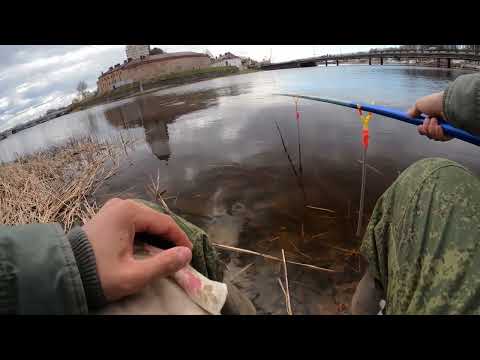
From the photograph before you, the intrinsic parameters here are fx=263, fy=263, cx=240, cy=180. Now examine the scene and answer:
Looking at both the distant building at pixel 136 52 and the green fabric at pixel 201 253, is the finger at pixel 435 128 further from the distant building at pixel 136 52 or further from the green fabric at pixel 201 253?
the distant building at pixel 136 52

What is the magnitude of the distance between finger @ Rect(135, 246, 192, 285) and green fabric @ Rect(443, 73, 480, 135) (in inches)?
69.4

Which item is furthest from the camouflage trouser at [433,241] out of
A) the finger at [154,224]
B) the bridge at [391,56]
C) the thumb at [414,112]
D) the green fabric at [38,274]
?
the bridge at [391,56]

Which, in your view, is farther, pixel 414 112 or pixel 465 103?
pixel 414 112

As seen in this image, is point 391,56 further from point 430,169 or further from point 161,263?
point 161,263

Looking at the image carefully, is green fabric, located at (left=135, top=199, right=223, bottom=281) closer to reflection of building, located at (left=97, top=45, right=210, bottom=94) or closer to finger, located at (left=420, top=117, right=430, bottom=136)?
finger, located at (left=420, top=117, right=430, bottom=136)

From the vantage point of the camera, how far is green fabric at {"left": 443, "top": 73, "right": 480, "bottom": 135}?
4.87ft

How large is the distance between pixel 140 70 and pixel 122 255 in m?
85.9

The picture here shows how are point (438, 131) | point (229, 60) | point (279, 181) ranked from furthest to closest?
1. point (229, 60)
2. point (279, 181)
3. point (438, 131)

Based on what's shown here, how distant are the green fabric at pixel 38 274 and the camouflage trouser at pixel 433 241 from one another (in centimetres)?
136

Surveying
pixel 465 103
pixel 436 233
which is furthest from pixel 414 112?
pixel 436 233

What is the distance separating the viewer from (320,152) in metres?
8.88

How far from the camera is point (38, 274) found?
682 mm

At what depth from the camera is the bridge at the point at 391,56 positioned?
32.3 m

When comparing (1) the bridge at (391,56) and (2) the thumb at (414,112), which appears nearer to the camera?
(2) the thumb at (414,112)
